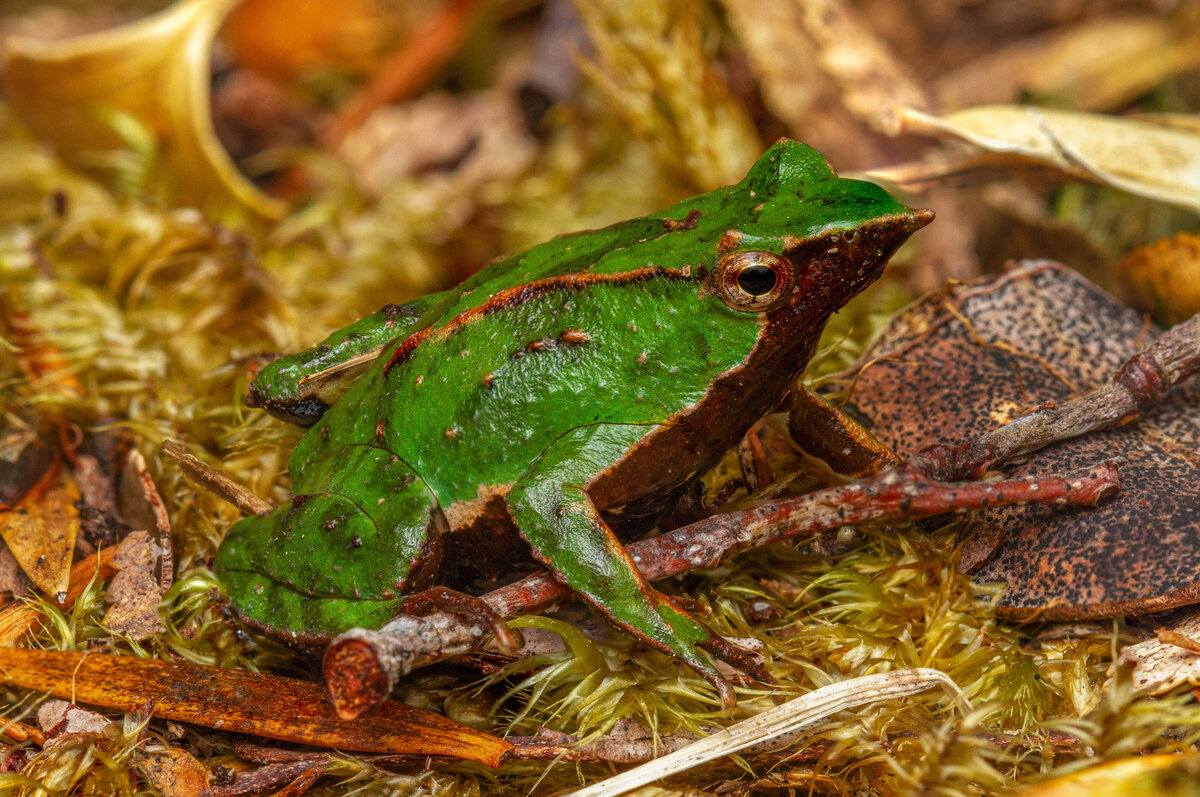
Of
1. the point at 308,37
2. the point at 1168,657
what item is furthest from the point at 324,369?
the point at 308,37

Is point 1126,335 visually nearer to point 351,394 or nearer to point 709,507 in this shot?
point 709,507

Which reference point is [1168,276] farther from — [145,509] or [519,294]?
[145,509]

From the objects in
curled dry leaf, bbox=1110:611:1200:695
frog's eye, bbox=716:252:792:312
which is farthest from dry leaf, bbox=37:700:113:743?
curled dry leaf, bbox=1110:611:1200:695

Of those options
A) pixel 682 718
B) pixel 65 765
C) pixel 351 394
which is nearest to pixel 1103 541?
pixel 682 718

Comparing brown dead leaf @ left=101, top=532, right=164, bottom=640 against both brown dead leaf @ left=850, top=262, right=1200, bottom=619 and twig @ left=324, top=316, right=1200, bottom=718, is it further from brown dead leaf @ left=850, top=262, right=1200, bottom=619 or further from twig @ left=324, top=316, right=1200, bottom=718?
brown dead leaf @ left=850, top=262, right=1200, bottom=619

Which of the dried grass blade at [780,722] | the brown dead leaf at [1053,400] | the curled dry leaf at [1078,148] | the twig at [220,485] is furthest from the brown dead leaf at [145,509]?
the curled dry leaf at [1078,148]

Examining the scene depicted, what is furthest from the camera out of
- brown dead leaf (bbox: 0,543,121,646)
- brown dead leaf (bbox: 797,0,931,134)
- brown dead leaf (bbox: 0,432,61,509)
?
brown dead leaf (bbox: 797,0,931,134)
